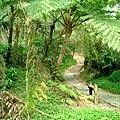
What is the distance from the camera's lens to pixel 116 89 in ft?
42.7

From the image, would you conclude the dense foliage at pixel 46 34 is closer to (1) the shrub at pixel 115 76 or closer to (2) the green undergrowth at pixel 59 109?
(2) the green undergrowth at pixel 59 109

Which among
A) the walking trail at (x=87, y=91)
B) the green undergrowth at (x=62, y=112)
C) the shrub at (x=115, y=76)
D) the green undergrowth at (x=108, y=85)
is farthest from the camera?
the shrub at (x=115, y=76)

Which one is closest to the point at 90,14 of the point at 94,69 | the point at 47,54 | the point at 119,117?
the point at 119,117

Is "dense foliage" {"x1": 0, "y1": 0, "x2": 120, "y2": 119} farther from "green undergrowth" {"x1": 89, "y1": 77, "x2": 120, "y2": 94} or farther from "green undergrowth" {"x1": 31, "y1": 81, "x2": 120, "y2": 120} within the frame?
"green undergrowth" {"x1": 89, "y1": 77, "x2": 120, "y2": 94}

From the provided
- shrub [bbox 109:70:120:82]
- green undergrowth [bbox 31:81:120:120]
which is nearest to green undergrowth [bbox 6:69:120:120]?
green undergrowth [bbox 31:81:120:120]

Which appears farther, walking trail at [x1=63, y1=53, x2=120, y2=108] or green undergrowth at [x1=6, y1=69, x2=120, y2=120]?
walking trail at [x1=63, y1=53, x2=120, y2=108]

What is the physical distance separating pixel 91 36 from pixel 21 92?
8.19m

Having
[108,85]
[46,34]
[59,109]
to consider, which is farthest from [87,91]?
[59,109]

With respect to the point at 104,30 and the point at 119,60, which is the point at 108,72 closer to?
the point at 119,60

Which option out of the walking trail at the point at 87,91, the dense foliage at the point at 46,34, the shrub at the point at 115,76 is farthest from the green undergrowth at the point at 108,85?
the dense foliage at the point at 46,34

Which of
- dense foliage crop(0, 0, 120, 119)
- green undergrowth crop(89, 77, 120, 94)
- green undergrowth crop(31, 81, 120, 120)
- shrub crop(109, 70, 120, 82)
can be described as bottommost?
green undergrowth crop(89, 77, 120, 94)

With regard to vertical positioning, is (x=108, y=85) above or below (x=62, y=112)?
below

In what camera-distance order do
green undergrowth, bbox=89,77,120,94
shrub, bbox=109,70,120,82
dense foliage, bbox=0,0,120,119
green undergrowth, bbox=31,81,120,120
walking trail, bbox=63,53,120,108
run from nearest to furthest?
1. dense foliage, bbox=0,0,120,119
2. green undergrowth, bbox=31,81,120,120
3. walking trail, bbox=63,53,120,108
4. green undergrowth, bbox=89,77,120,94
5. shrub, bbox=109,70,120,82

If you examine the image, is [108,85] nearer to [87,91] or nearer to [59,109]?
[87,91]
